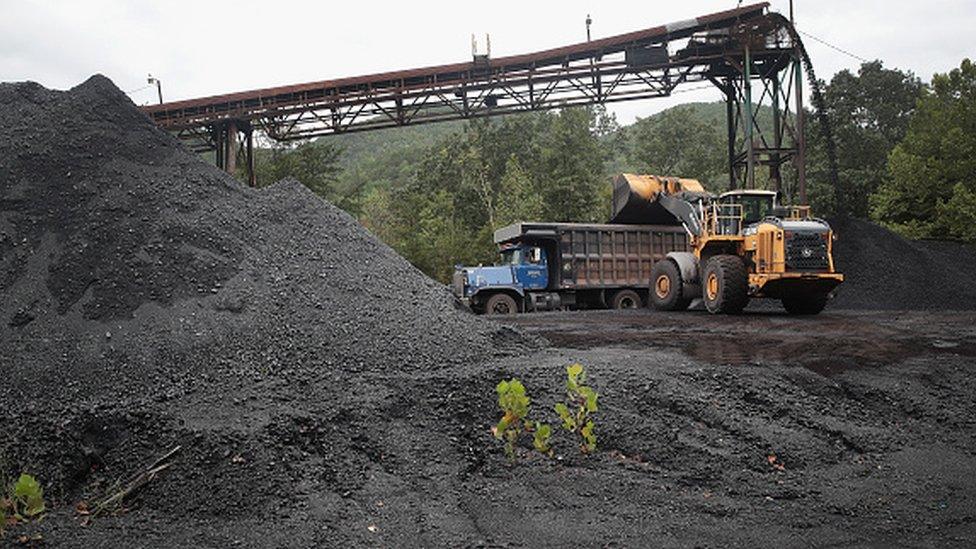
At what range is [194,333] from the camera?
595cm

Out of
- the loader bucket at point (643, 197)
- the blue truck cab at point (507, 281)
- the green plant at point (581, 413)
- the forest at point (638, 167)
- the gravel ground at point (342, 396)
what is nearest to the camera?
the gravel ground at point (342, 396)

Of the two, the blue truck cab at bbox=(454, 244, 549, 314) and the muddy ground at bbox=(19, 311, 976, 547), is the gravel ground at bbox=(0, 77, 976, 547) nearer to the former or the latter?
the muddy ground at bbox=(19, 311, 976, 547)

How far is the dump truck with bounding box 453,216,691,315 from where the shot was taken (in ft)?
52.9

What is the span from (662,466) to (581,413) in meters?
0.62

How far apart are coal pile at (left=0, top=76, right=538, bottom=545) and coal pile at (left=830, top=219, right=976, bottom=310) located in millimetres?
11004

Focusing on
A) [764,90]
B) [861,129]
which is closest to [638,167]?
[861,129]

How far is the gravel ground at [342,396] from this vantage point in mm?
4000

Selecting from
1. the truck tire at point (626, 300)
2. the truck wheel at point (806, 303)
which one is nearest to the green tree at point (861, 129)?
the truck tire at point (626, 300)

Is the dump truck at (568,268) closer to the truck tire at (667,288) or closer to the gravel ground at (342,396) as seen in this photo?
the truck tire at (667,288)

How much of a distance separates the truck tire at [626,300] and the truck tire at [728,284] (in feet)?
15.8

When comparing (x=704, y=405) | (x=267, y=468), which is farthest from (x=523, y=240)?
(x=267, y=468)

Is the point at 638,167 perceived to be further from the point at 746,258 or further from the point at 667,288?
the point at 746,258

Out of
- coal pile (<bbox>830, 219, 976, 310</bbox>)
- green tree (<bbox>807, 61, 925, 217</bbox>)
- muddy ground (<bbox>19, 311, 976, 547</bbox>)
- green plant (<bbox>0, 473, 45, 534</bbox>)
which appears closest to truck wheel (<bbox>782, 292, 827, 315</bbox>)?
coal pile (<bbox>830, 219, 976, 310</bbox>)

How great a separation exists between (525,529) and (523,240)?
13013 millimetres
